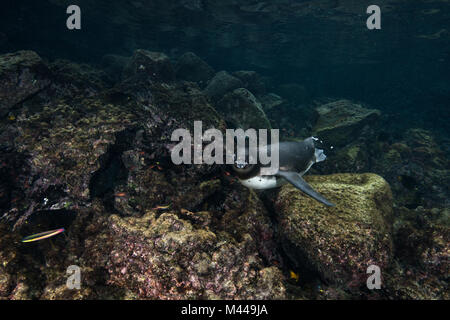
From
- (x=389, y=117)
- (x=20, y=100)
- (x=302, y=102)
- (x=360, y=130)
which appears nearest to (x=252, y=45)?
(x=302, y=102)

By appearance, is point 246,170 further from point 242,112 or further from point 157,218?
point 242,112

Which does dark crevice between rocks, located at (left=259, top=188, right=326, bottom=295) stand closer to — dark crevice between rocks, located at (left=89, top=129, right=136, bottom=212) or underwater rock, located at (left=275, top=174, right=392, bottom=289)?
underwater rock, located at (left=275, top=174, right=392, bottom=289)

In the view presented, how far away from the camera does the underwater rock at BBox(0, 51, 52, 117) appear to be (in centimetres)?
546

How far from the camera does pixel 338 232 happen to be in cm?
324

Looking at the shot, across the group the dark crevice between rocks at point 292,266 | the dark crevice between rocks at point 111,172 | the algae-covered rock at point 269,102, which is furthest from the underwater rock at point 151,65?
the dark crevice between rocks at point 292,266

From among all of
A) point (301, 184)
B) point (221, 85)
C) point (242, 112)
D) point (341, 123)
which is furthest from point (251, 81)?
point (301, 184)

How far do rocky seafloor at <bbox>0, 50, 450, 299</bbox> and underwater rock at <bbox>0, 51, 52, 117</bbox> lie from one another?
0.03m

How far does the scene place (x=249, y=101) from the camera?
9.28m

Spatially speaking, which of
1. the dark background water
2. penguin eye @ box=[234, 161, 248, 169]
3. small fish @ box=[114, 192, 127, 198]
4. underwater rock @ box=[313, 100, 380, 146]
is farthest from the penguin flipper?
the dark background water

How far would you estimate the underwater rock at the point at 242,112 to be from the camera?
8953mm

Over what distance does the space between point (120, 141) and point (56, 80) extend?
3.67m

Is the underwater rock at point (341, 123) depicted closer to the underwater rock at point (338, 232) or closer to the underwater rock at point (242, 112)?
the underwater rock at point (242, 112)

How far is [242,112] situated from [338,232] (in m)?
6.79

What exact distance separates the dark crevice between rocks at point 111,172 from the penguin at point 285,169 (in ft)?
8.44
